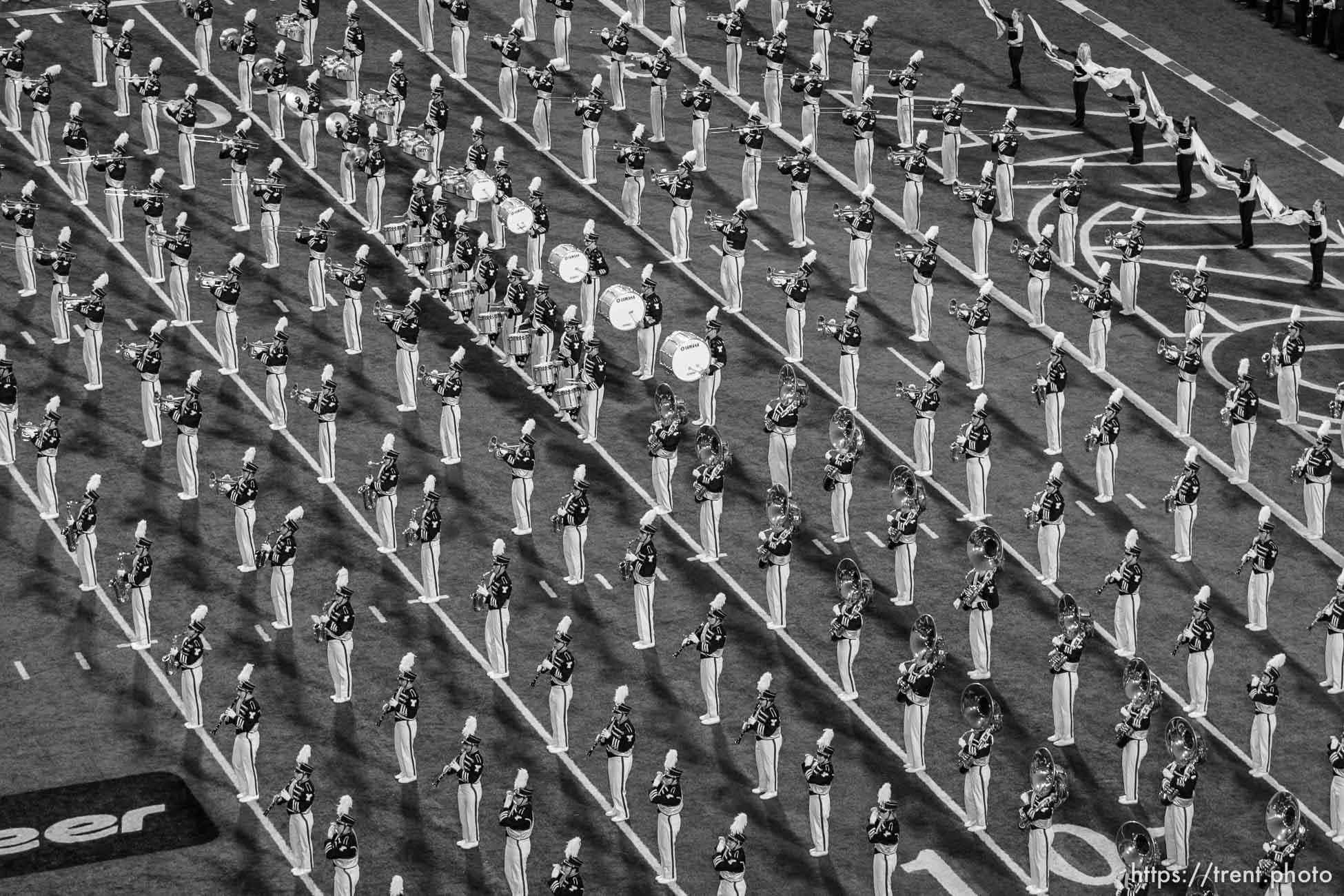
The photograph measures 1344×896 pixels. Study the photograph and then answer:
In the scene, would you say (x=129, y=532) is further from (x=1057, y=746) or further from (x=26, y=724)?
(x=1057, y=746)

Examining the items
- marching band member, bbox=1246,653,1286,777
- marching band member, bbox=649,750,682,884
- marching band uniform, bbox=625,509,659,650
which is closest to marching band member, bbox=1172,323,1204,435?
marching band member, bbox=1246,653,1286,777

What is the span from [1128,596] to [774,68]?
667 inches

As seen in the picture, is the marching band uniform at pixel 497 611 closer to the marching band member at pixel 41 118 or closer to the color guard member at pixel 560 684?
the color guard member at pixel 560 684

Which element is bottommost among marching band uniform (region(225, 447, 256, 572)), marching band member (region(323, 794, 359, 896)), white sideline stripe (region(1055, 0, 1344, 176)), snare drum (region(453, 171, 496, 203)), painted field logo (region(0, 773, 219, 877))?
painted field logo (region(0, 773, 219, 877))

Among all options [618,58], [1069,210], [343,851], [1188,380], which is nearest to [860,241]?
[1069,210]

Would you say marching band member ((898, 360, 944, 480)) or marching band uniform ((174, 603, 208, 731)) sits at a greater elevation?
marching band member ((898, 360, 944, 480))

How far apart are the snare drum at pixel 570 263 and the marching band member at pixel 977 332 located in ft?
19.7

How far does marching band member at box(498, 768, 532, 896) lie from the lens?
33375 mm

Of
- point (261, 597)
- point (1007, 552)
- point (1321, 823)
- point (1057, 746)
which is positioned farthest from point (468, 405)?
point (1321, 823)

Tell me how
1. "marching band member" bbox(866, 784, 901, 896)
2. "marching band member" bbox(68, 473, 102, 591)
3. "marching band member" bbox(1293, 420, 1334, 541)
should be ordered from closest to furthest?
"marching band member" bbox(866, 784, 901, 896) < "marching band member" bbox(68, 473, 102, 591) < "marching band member" bbox(1293, 420, 1334, 541)

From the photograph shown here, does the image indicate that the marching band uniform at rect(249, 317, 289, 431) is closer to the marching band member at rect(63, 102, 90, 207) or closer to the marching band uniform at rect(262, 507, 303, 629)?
the marching band uniform at rect(262, 507, 303, 629)

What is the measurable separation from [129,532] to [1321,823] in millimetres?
17020

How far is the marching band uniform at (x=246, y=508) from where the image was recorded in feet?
127

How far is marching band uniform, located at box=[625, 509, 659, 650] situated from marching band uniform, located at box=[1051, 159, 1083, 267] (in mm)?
11689
